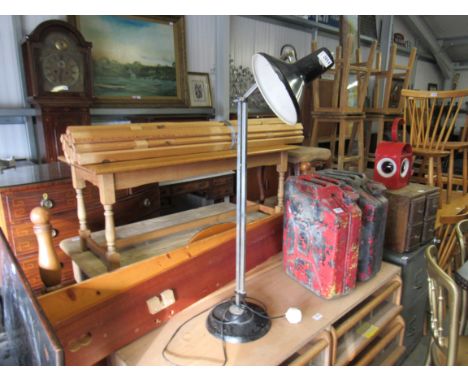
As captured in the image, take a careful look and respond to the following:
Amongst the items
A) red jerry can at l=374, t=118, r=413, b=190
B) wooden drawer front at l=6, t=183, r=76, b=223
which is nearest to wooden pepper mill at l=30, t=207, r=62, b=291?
wooden drawer front at l=6, t=183, r=76, b=223

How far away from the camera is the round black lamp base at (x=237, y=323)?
1.11 metres

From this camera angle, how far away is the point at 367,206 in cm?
142

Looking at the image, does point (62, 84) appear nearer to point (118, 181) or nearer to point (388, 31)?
point (118, 181)

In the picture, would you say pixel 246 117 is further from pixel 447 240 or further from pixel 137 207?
pixel 447 240

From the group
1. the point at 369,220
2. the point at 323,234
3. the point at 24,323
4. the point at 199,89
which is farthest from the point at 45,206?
the point at 199,89

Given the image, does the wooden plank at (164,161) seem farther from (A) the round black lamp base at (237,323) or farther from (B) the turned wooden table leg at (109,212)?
→ (A) the round black lamp base at (237,323)

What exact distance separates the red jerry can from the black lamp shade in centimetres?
112

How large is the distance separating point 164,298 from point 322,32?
5101 millimetres

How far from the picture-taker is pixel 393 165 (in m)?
1.90

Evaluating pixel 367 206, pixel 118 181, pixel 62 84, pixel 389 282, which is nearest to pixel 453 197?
pixel 389 282

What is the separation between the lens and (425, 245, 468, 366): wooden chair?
1.11m

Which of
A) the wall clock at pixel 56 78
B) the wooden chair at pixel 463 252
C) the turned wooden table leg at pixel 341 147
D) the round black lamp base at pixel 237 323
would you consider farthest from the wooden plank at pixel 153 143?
the turned wooden table leg at pixel 341 147

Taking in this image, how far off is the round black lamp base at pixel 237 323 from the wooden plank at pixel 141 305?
0.13 m

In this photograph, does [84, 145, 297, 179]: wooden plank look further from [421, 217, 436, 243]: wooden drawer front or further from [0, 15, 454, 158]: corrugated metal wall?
[0, 15, 454, 158]: corrugated metal wall
